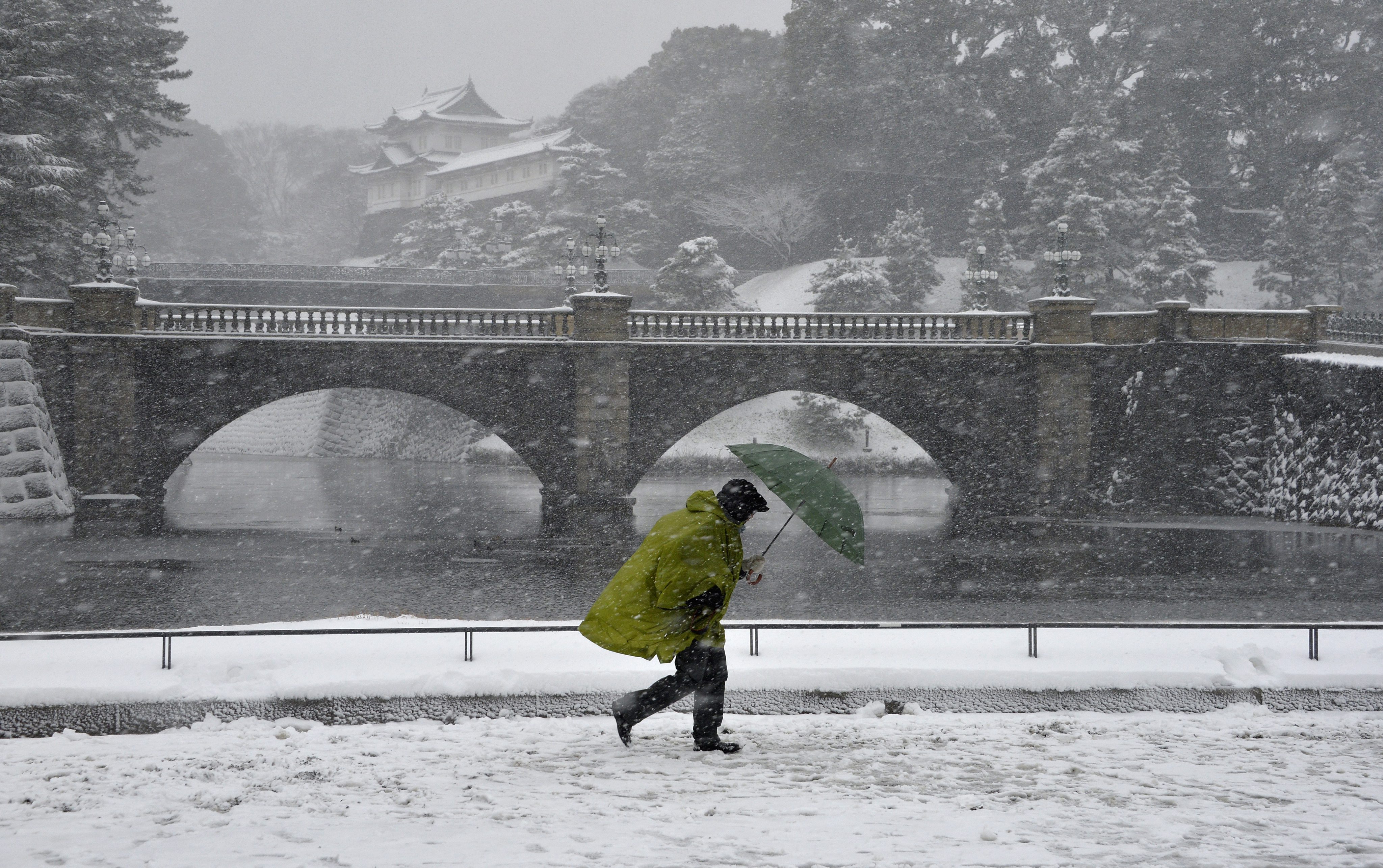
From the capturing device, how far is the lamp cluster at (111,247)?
27844 millimetres

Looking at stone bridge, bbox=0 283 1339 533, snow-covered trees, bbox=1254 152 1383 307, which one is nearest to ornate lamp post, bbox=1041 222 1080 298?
stone bridge, bbox=0 283 1339 533

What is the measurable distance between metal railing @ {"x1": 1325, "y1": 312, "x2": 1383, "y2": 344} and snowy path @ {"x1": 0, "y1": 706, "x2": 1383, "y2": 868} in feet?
82.5

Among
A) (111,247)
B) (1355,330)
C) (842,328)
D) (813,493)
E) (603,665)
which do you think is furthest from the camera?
(111,247)

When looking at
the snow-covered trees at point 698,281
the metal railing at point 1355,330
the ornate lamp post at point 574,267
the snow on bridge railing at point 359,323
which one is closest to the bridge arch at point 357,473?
the snow on bridge railing at point 359,323

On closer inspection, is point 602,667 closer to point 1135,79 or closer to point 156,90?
point 156,90

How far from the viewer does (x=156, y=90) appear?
42.9m

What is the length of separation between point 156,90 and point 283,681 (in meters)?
40.6

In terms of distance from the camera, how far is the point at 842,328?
98.8 ft

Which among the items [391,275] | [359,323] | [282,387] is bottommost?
[282,387]

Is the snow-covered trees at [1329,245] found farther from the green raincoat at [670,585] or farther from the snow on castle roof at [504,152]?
the green raincoat at [670,585]

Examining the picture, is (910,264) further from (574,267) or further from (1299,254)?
(1299,254)

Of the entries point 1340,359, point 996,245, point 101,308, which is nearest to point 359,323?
point 101,308

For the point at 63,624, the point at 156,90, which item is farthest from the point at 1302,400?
the point at 156,90

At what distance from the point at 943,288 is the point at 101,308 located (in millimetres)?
34589
